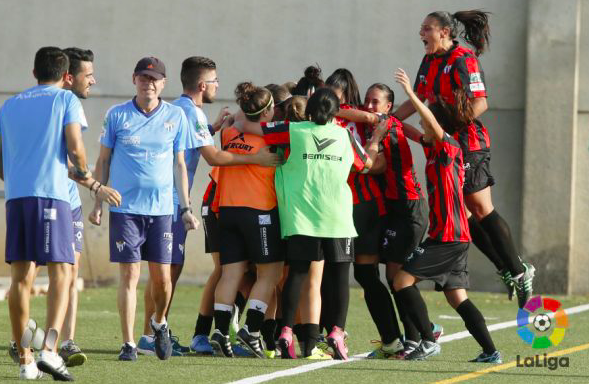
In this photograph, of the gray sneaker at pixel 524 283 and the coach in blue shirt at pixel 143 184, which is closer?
the coach in blue shirt at pixel 143 184

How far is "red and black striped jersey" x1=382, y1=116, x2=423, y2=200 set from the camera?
838 cm

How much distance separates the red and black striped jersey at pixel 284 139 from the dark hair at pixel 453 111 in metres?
0.64

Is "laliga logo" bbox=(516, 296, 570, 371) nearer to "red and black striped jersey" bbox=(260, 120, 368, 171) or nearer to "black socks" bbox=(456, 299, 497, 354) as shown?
"black socks" bbox=(456, 299, 497, 354)

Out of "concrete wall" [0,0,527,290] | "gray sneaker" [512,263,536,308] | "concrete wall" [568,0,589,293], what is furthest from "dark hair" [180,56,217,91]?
"concrete wall" [568,0,589,293]

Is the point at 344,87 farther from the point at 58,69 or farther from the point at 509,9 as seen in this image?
the point at 509,9

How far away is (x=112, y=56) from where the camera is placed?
14383 mm

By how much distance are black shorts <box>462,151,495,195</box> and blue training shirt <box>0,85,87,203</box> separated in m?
2.99

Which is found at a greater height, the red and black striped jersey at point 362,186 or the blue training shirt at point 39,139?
the blue training shirt at point 39,139

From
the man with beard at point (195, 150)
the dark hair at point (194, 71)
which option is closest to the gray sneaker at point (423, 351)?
the man with beard at point (195, 150)

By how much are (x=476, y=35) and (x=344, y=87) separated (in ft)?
3.93

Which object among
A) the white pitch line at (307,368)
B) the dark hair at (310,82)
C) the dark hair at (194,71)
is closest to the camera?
the white pitch line at (307,368)

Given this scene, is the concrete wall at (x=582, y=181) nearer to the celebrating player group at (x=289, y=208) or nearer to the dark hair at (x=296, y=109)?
the celebrating player group at (x=289, y=208)

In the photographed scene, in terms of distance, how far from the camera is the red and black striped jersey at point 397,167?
27.5 feet

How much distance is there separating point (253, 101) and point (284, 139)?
369mm
